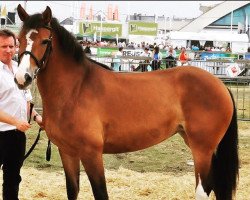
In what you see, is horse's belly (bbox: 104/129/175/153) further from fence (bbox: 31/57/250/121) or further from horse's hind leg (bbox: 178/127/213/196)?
fence (bbox: 31/57/250/121)

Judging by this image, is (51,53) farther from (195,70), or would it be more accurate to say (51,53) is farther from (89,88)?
(195,70)

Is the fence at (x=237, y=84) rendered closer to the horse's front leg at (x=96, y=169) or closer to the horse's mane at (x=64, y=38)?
the horse's mane at (x=64, y=38)

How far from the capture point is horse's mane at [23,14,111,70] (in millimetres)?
3934

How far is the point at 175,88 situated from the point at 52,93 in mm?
1274

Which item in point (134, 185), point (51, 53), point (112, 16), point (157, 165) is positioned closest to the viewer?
point (51, 53)

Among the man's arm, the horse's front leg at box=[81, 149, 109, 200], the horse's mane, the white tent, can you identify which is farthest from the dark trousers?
the white tent

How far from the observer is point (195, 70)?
484 cm

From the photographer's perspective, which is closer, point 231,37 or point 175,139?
point 175,139

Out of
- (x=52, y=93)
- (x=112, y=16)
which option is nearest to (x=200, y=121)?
(x=52, y=93)

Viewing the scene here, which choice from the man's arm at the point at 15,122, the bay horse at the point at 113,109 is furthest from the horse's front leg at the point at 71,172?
the man's arm at the point at 15,122

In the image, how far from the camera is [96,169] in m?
4.21

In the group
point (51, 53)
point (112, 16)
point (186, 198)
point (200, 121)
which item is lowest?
point (186, 198)

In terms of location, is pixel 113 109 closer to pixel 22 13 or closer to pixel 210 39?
pixel 22 13

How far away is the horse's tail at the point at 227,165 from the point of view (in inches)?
194
